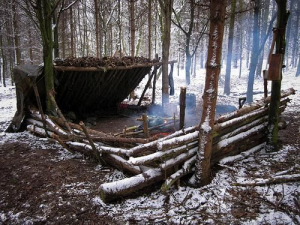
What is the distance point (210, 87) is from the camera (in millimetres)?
3396

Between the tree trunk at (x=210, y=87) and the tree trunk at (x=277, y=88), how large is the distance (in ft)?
6.78

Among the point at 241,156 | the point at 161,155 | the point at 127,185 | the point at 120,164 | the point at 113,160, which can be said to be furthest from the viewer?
the point at 241,156

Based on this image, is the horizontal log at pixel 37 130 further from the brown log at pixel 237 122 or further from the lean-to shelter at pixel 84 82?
the brown log at pixel 237 122

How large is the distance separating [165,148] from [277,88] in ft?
9.49

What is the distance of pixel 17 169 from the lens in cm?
481

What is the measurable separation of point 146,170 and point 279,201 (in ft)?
6.96

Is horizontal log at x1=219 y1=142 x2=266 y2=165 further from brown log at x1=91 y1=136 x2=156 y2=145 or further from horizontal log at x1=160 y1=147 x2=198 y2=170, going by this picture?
brown log at x1=91 y1=136 x2=156 y2=145

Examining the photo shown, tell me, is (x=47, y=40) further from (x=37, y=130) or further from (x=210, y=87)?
(x=210, y=87)

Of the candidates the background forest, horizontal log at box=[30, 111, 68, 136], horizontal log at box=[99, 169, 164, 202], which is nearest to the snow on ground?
horizontal log at box=[99, 169, 164, 202]

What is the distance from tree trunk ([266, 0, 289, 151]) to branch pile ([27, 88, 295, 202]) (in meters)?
0.28

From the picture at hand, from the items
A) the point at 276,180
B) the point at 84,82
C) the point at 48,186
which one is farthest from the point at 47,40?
the point at 276,180

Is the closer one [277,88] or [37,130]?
[277,88]

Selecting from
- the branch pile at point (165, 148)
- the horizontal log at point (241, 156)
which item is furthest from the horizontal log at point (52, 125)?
the horizontal log at point (241, 156)

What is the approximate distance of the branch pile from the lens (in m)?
3.62
